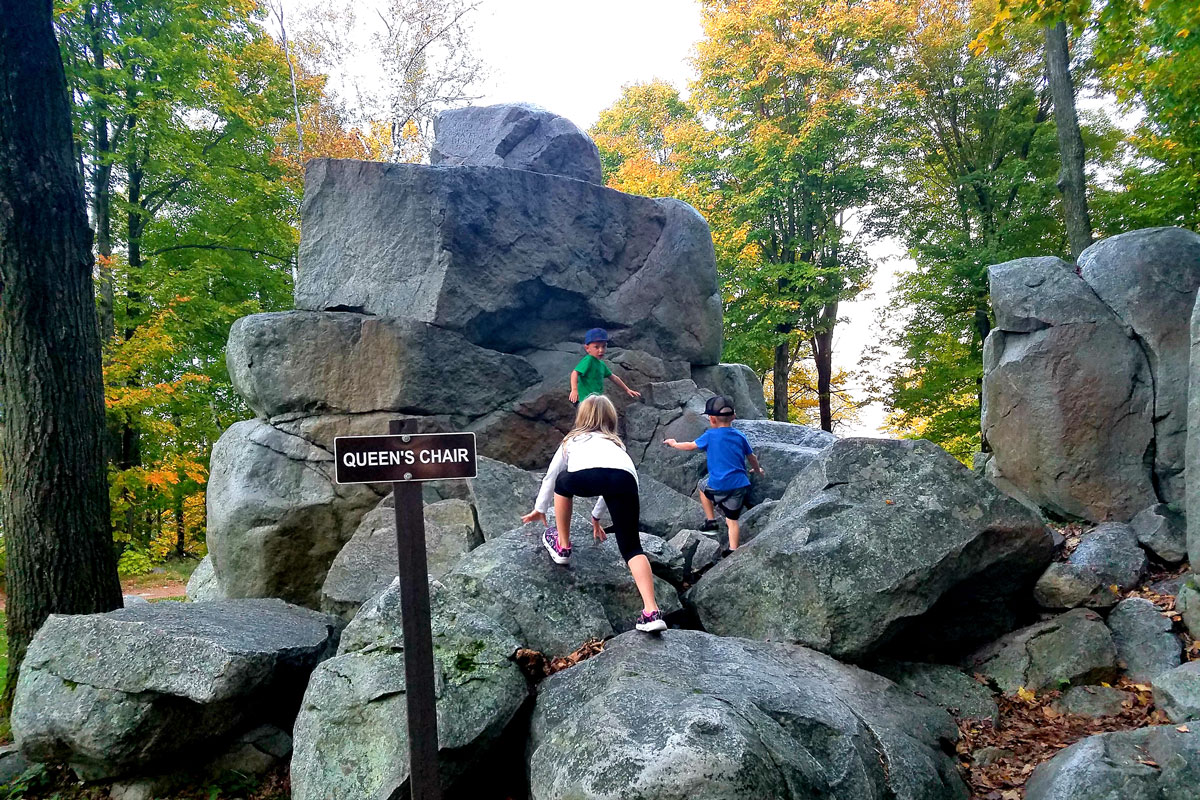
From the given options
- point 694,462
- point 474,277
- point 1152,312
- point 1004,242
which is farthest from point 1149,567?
point 1004,242

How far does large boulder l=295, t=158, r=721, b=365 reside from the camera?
1019 cm

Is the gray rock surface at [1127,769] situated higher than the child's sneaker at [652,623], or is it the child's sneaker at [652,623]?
the child's sneaker at [652,623]

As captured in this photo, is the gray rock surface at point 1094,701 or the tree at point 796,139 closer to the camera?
the gray rock surface at point 1094,701

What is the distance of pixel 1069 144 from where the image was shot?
45.9 ft

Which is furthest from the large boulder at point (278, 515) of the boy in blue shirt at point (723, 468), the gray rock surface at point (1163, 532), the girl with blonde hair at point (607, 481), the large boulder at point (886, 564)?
the gray rock surface at point (1163, 532)

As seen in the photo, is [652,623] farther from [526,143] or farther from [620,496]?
[526,143]

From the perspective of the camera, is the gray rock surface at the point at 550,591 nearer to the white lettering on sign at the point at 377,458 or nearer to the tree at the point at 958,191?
the white lettering on sign at the point at 377,458

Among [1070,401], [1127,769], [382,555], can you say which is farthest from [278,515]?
[1070,401]

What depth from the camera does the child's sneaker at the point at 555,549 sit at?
6.36m

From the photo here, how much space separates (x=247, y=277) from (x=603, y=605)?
16011 millimetres

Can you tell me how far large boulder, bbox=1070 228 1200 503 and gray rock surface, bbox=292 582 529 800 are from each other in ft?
28.8

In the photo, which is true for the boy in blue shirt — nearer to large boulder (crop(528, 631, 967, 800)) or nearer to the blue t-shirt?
the blue t-shirt

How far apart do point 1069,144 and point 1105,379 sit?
6.49m

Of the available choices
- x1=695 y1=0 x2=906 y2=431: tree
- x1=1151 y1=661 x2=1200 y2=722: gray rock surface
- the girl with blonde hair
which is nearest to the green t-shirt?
the girl with blonde hair
